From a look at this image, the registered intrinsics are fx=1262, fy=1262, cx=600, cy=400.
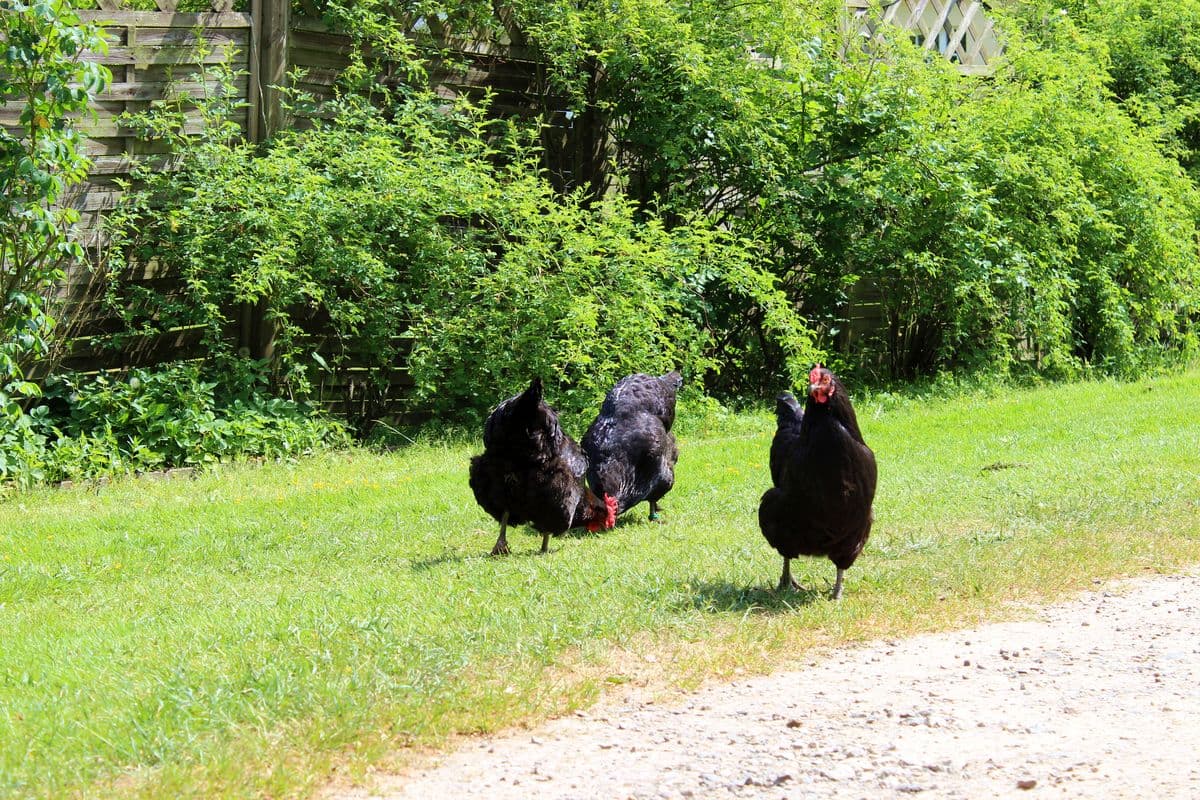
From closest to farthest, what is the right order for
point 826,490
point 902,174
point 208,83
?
point 826,490 → point 208,83 → point 902,174

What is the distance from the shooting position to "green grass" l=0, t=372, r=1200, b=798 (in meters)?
4.59

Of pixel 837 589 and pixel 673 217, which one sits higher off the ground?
pixel 673 217

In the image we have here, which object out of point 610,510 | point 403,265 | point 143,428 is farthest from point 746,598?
point 403,265

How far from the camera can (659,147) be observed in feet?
46.3

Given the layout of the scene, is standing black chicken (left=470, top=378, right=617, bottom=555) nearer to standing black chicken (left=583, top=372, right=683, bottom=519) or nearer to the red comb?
the red comb

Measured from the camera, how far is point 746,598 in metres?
6.75

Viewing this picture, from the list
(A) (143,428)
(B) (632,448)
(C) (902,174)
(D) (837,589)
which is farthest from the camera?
(C) (902,174)

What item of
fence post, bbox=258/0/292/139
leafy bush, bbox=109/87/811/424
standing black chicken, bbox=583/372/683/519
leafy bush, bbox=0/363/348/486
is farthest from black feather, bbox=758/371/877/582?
fence post, bbox=258/0/292/139

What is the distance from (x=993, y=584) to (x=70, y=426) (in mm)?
7699

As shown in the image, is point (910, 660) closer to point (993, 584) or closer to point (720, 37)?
point (993, 584)

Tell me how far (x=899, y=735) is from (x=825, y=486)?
1876 mm

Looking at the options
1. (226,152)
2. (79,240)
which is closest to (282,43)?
(226,152)

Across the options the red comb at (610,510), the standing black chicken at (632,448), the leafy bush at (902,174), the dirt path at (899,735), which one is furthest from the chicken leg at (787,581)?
the leafy bush at (902,174)

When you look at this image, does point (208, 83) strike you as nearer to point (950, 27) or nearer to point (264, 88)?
point (264, 88)
